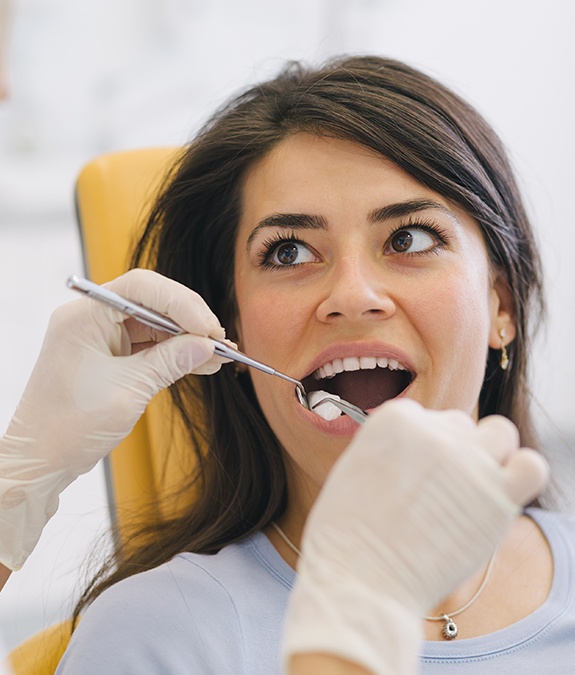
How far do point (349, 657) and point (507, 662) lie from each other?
0.59 m

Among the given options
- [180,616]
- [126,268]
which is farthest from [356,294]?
[126,268]

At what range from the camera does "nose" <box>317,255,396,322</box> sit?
1254mm

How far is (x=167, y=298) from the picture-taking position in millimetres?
1133

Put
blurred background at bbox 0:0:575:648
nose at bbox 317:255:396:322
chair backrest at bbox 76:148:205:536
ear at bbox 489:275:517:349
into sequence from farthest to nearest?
blurred background at bbox 0:0:575:648, chair backrest at bbox 76:148:205:536, ear at bbox 489:275:517:349, nose at bbox 317:255:396:322

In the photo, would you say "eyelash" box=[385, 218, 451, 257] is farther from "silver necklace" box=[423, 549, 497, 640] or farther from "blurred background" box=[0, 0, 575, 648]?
"blurred background" box=[0, 0, 575, 648]

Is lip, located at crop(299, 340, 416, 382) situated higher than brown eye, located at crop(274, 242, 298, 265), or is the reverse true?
brown eye, located at crop(274, 242, 298, 265)

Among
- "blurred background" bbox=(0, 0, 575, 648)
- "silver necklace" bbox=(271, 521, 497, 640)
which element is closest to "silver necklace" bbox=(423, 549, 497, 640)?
"silver necklace" bbox=(271, 521, 497, 640)

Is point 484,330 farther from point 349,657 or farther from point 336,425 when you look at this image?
point 349,657

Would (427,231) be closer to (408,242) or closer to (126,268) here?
(408,242)

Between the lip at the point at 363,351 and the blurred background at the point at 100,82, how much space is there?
5.20 feet

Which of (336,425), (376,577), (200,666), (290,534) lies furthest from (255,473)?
(376,577)

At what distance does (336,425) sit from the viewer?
1307 millimetres

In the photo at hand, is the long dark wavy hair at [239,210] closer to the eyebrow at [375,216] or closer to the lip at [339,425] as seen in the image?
the eyebrow at [375,216]

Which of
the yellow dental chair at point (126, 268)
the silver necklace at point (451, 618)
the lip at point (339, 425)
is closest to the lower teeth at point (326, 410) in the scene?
the lip at point (339, 425)
